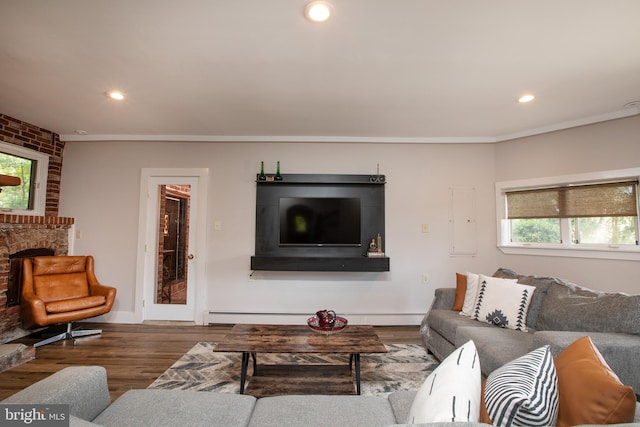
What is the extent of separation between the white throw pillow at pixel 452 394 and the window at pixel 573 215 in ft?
10.6

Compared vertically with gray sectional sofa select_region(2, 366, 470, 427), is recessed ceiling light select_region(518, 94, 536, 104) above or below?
above

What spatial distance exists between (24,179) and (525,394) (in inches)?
205

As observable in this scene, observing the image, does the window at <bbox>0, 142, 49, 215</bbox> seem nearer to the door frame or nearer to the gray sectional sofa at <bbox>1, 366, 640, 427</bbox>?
the door frame

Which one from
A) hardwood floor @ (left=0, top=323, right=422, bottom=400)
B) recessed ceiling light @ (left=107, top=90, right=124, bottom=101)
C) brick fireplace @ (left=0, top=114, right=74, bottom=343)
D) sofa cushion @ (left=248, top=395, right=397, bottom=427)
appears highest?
recessed ceiling light @ (left=107, top=90, right=124, bottom=101)

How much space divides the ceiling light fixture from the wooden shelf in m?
2.56

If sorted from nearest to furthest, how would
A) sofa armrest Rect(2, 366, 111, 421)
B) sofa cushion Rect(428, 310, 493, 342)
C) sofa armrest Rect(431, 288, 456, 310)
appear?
sofa armrest Rect(2, 366, 111, 421), sofa cushion Rect(428, 310, 493, 342), sofa armrest Rect(431, 288, 456, 310)

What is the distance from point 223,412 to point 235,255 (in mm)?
2754

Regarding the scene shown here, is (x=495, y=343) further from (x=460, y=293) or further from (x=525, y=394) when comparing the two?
(x=525, y=394)

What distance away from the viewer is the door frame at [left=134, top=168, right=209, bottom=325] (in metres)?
3.87

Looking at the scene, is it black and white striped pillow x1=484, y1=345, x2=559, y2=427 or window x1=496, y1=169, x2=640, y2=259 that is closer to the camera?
black and white striped pillow x1=484, y1=345, x2=559, y2=427

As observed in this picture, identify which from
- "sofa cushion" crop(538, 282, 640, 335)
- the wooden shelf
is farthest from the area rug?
"sofa cushion" crop(538, 282, 640, 335)

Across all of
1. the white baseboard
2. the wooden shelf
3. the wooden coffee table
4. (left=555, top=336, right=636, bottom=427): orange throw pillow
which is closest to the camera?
(left=555, top=336, right=636, bottom=427): orange throw pillow

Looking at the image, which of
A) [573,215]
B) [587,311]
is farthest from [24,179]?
[573,215]

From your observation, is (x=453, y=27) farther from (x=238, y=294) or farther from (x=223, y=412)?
(x=238, y=294)
